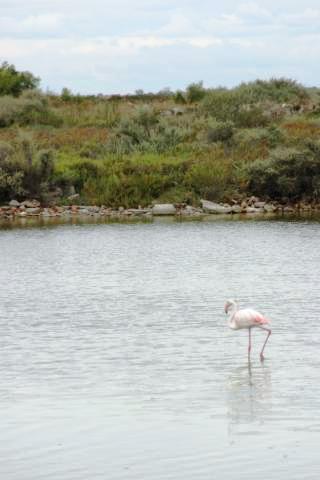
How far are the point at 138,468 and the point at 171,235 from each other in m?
24.5

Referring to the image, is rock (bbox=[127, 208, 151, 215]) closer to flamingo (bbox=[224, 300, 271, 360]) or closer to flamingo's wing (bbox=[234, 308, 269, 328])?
flamingo (bbox=[224, 300, 271, 360])

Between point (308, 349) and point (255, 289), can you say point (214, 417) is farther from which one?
point (255, 289)

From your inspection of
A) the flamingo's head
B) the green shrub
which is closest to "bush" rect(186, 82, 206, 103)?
the green shrub

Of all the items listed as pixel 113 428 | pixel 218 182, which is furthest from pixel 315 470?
pixel 218 182

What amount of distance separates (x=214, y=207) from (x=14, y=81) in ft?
97.6

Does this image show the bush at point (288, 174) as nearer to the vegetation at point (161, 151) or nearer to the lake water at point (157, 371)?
the vegetation at point (161, 151)

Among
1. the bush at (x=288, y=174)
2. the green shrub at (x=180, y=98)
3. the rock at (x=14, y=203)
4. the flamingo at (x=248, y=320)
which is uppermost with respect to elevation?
the green shrub at (x=180, y=98)

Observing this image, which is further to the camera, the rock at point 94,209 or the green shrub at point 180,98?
the green shrub at point 180,98

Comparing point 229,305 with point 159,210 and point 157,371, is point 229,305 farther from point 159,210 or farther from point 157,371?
point 159,210

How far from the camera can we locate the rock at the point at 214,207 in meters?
43.1

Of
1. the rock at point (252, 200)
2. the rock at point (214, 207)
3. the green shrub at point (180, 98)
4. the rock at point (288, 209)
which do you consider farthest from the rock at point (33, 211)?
the green shrub at point (180, 98)

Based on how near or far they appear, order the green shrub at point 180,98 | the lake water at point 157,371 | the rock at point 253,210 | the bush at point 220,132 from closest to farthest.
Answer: the lake water at point 157,371
the rock at point 253,210
the bush at point 220,132
the green shrub at point 180,98

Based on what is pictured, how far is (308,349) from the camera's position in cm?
1634

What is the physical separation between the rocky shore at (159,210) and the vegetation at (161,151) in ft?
1.93
